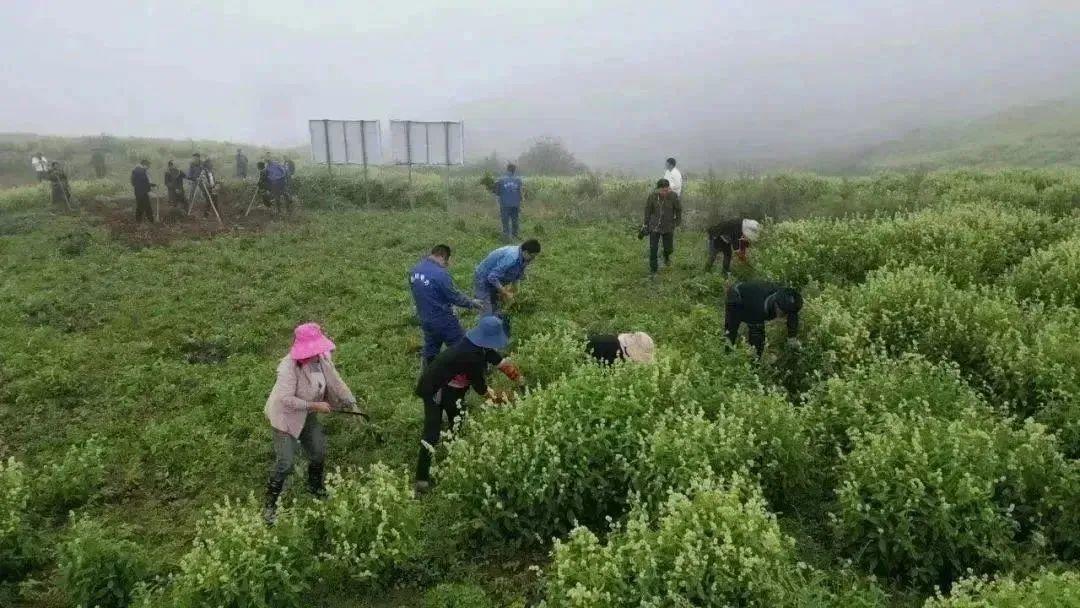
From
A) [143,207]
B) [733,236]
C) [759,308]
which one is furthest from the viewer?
[143,207]

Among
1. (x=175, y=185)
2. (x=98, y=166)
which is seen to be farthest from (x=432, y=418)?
(x=98, y=166)

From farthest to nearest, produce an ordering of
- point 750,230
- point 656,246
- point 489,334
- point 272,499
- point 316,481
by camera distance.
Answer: point 656,246 < point 750,230 < point 316,481 < point 489,334 < point 272,499

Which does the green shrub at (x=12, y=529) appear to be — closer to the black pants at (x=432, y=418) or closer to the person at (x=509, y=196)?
the black pants at (x=432, y=418)

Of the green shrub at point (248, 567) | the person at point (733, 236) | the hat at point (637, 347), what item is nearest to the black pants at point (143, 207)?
the person at point (733, 236)

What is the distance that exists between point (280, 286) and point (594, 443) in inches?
379

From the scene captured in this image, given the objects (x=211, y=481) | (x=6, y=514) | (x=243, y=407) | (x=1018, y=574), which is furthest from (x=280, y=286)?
(x=1018, y=574)

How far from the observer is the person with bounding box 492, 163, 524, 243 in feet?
57.3

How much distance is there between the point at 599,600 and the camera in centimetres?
477

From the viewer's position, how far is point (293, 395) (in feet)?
21.3

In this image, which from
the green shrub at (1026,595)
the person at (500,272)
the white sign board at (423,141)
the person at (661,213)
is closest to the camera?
the green shrub at (1026,595)

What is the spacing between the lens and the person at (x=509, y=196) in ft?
57.3

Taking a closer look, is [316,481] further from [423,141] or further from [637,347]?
[423,141]

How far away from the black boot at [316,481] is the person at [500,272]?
9.63 ft

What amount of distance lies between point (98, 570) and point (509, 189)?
43.5 feet
